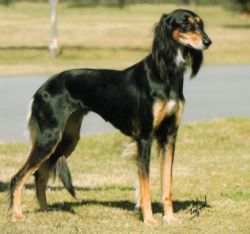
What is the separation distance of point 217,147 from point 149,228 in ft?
23.7

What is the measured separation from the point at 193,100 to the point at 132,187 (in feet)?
34.9

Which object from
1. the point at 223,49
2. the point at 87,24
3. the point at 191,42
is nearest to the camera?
the point at 191,42

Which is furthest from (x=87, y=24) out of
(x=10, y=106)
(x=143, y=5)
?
(x=10, y=106)

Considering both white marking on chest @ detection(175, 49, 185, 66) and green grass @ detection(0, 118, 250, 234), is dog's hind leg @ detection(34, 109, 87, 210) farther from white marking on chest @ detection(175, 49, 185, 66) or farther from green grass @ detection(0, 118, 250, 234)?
white marking on chest @ detection(175, 49, 185, 66)

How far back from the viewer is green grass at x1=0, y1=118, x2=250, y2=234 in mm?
7830

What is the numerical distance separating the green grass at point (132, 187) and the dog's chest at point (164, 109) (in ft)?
1.91

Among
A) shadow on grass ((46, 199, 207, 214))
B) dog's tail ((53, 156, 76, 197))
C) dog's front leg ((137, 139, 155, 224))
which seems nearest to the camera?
dog's front leg ((137, 139, 155, 224))

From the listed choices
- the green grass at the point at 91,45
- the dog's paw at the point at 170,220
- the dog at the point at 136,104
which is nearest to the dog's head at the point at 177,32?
the dog at the point at 136,104

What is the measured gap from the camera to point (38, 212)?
27.6 feet

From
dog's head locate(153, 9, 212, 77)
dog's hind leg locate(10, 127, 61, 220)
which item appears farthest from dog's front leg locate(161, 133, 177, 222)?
dog's hind leg locate(10, 127, 61, 220)

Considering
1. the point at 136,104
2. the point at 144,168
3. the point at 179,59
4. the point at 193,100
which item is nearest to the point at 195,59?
the point at 179,59

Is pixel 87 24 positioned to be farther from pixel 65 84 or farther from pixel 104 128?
pixel 65 84

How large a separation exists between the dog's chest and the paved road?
551 cm

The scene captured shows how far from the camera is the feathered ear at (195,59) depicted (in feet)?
25.6
